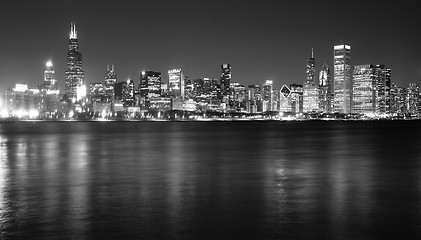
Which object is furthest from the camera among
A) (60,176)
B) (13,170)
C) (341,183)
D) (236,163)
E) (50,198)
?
(236,163)

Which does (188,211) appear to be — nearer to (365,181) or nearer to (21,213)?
(21,213)

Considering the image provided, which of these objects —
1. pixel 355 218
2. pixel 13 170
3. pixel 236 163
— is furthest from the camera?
pixel 236 163

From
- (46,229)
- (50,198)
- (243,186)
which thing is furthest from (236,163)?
(46,229)

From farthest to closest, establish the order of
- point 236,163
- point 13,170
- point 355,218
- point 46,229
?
point 236,163 → point 13,170 → point 355,218 → point 46,229

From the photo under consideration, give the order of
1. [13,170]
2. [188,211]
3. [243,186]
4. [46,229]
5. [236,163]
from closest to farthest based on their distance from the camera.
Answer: [46,229] < [188,211] < [243,186] < [13,170] < [236,163]

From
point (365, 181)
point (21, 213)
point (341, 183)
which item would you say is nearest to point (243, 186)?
point (341, 183)

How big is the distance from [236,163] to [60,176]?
12775 mm

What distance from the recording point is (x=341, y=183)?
2516 centimetres

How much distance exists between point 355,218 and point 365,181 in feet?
33.6

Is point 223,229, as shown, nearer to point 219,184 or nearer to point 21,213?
point 21,213

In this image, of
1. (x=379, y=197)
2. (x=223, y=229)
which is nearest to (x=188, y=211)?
(x=223, y=229)

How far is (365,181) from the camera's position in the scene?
25.9 meters

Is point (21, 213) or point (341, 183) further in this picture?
point (341, 183)

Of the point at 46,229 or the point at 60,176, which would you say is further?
the point at 60,176
